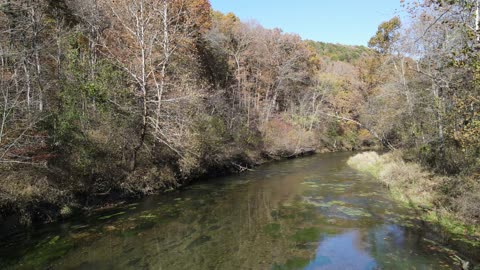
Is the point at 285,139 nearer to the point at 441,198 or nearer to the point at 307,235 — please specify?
the point at 441,198

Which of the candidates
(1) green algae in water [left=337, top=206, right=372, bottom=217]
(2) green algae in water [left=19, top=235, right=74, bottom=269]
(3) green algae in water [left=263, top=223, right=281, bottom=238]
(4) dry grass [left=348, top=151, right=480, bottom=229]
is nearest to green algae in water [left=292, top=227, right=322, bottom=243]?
(3) green algae in water [left=263, top=223, right=281, bottom=238]

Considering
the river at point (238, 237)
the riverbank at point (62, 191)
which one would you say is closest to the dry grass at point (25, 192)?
the riverbank at point (62, 191)

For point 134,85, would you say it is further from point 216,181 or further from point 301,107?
point 301,107

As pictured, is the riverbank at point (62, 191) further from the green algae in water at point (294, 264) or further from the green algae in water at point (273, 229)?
the green algae in water at point (294, 264)

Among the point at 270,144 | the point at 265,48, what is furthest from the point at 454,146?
the point at 265,48

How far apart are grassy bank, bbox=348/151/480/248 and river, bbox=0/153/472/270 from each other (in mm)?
653

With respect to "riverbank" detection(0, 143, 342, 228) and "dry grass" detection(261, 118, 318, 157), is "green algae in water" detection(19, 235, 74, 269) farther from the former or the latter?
"dry grass" detection(261, 118, 318, 157)

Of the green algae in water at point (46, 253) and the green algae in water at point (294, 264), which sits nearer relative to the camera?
→ the green algae in water at point (294, 264)

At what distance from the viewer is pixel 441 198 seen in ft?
43.8

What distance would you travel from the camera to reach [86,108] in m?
17.8

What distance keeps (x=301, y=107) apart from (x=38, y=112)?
36302mm

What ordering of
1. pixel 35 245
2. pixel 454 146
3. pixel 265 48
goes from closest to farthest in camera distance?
pixel 35 245 → pixel 454 146 → pixel 265 48

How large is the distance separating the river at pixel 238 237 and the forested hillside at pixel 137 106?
194 cm

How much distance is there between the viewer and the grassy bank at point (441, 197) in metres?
10.6
